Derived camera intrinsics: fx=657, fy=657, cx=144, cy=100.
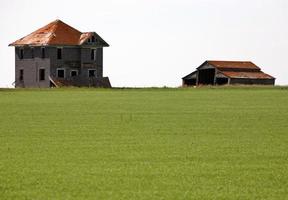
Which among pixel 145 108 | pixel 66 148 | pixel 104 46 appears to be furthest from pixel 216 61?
pixel 66 148

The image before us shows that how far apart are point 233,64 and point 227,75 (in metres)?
6.03

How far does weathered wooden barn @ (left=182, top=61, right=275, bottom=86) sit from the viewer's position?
258 ft

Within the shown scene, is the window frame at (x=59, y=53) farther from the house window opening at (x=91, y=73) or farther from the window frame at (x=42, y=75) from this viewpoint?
the house window opening at (x=91, y=73)

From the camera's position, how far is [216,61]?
270 feet

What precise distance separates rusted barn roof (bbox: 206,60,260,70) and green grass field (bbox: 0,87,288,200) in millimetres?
53510

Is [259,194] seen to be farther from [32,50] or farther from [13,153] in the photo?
[32,50]

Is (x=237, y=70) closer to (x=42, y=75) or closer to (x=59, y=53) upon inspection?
(x=59, y=53)

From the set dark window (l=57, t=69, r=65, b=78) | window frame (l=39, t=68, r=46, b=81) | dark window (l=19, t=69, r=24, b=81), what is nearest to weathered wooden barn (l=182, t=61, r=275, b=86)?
dark window (l=57, t=69, r=65, b=78)

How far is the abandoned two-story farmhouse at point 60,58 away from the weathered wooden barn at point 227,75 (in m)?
13.4

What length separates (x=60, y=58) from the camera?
73.2m

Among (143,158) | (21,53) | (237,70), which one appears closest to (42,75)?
(21,53)

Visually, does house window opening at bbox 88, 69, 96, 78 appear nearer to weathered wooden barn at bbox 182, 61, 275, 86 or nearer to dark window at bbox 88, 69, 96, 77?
dark window at bbox 88, 69, 96, 77

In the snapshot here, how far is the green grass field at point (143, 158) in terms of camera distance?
37.9 feet

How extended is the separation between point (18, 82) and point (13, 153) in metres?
62.4
